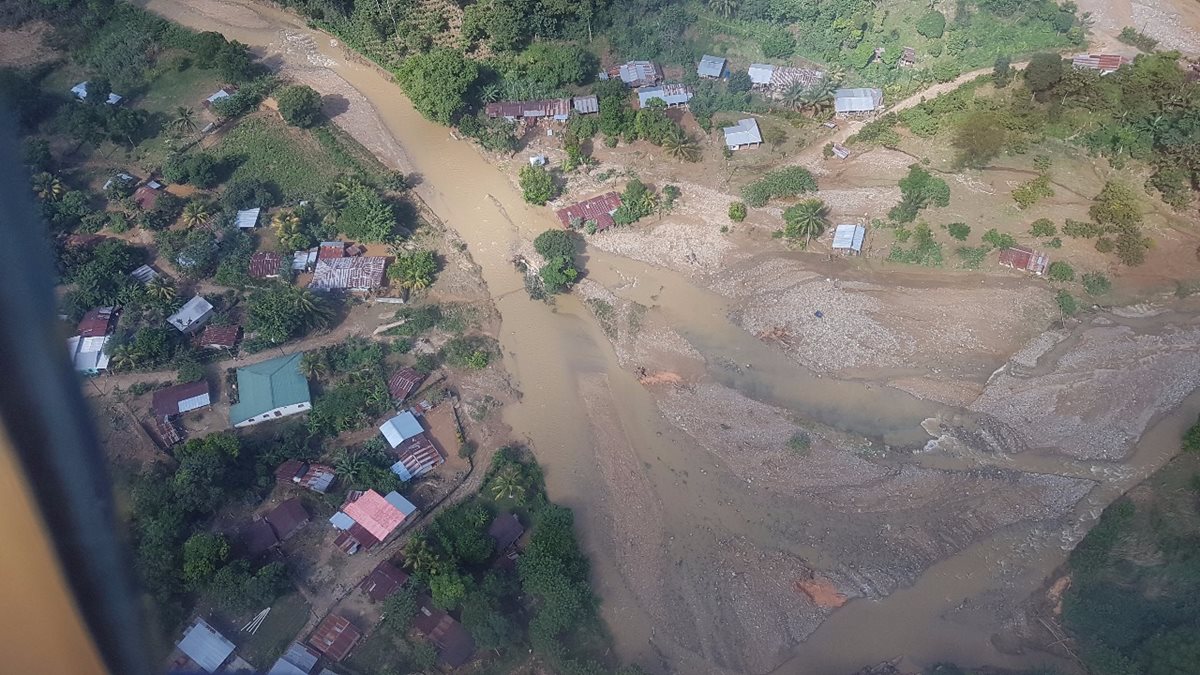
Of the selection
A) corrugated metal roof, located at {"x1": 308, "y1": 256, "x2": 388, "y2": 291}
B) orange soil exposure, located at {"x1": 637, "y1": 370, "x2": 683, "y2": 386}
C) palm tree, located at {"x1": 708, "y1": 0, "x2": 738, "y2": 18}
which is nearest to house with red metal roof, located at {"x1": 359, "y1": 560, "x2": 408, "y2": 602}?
orange soil exposure, located at {"x1": 637, "y1": 370, "x2": 683, "y2": 386}

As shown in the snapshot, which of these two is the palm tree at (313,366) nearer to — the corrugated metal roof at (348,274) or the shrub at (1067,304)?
the corrugated metal roof at (348,274)

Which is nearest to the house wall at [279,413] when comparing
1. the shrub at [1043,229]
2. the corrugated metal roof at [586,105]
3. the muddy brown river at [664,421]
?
the muddy brown river at [664,421]

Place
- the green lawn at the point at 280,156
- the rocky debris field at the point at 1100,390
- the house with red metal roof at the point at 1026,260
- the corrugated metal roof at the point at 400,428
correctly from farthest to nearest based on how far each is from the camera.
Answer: the green lawn at the point at 280,156 < the house with red metal roof at the point at 1026,260 < the rocky debris field at the point at 1100,390 < the corrugated metal roof at the point at 400,428

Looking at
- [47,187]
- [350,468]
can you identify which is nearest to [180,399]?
[350,468]

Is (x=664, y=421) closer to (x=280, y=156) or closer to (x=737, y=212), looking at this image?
(x=737, y=212)

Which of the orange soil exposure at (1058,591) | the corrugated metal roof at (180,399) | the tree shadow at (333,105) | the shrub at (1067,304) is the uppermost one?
the tree shadow at (333,105)

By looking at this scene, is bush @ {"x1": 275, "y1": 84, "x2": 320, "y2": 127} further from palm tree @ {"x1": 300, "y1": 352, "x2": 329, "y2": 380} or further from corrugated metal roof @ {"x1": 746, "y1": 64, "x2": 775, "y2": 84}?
corrugated metal roof @ {"x1": 746, "y1": 64, "x2": 775, "y2": 84}
